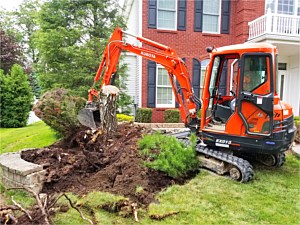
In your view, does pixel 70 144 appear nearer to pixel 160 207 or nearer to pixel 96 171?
pixel 96 171

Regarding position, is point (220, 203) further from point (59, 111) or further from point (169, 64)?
point (59, 111)

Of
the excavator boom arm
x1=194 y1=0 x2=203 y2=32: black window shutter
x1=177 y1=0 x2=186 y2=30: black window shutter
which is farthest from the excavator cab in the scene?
x1=194 y1=0 x2=203 y2=32: black window shutter

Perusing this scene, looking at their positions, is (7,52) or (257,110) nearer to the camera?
(257,110)

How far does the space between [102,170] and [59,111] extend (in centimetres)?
236

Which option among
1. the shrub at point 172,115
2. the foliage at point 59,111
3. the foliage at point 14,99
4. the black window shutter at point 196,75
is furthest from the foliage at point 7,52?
the foliage at point 59,111

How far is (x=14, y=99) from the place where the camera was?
11.4 meters

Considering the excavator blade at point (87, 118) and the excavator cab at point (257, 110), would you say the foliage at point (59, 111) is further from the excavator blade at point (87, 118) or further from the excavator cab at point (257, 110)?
the excavator cab at point (257, 110)

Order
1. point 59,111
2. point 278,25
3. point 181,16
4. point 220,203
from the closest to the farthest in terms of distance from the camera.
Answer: point 220,203 → point 59,111 → point 278,25 → point 181,16

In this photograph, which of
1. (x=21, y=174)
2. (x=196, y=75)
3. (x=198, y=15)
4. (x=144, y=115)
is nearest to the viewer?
(x=21, y=174)

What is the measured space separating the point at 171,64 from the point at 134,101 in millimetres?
5729

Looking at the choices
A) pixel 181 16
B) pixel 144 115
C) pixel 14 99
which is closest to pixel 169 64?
pixel 144 115

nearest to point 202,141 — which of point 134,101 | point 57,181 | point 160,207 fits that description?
point 160,207

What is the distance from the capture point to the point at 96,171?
4.26 metres

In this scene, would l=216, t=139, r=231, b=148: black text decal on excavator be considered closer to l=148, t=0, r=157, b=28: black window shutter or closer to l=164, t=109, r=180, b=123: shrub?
l=164, t=109, r=180, b=123: shrub
